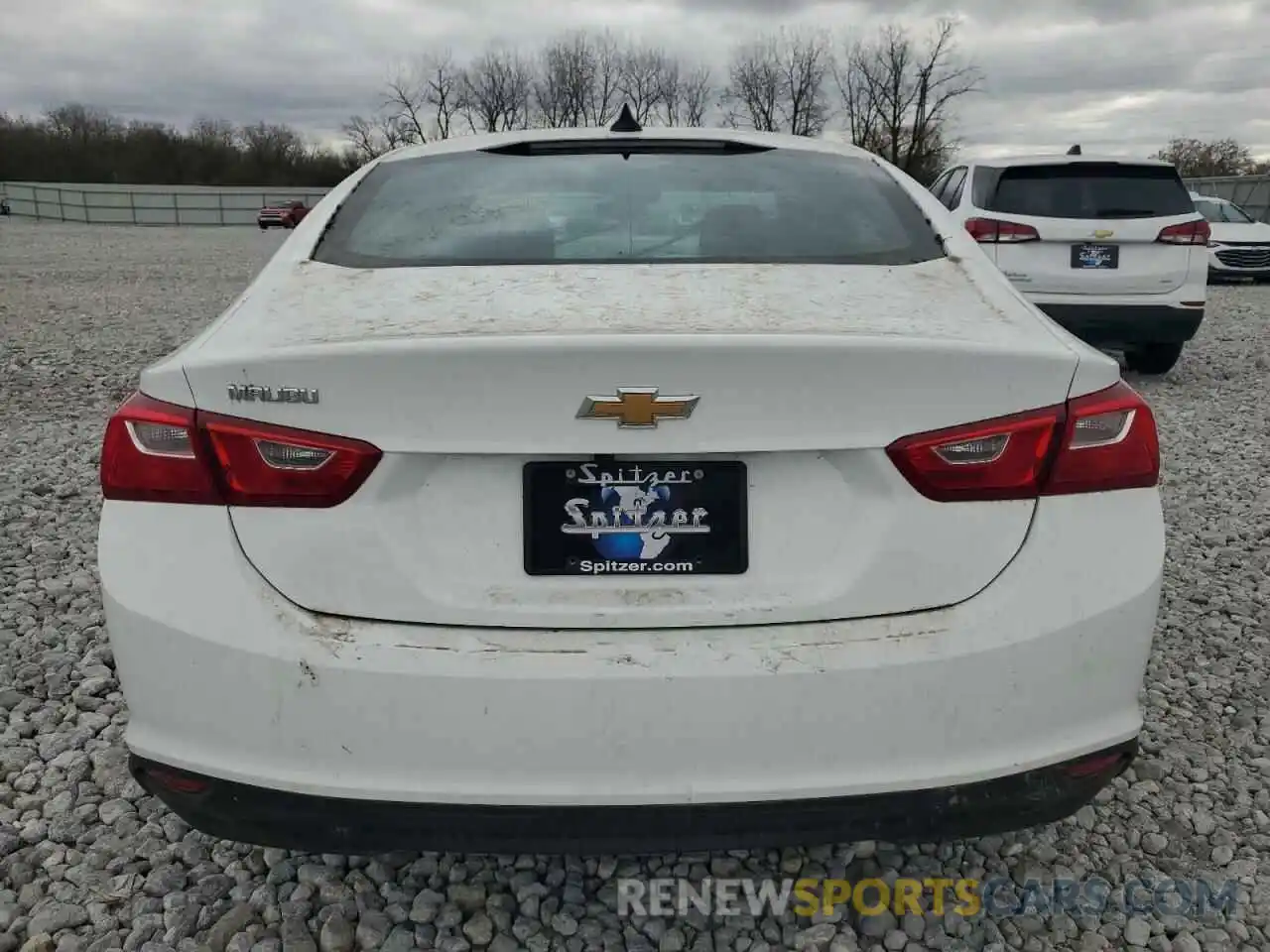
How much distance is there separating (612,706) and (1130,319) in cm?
693

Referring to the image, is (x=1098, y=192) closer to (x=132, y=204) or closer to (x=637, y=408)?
(x=637, y=408)

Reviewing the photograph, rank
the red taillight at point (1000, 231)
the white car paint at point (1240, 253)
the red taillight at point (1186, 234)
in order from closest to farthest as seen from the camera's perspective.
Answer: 1. the red taillight at point (1186, 234)
2. the red taillight at point (1000, 231)
3. the white car paint at point (1240, 253)

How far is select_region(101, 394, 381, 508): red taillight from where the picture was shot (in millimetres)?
1577

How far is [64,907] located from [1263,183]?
103 feet

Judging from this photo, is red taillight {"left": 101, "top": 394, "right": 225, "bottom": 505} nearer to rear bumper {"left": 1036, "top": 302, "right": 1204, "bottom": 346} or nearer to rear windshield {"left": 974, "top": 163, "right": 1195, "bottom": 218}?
rear bumper {"left": 1036, "top": 302, "right": 1204, "bottom": 346}

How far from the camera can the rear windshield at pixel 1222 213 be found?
17141 mm

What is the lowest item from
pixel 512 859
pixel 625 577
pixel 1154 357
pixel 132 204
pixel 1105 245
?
pixel 512 859

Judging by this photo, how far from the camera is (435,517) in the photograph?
5.27ft

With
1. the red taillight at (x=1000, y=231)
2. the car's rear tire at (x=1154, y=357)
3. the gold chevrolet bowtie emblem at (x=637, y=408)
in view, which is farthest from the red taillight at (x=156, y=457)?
the car's rear tire at (x=1154, y=357)

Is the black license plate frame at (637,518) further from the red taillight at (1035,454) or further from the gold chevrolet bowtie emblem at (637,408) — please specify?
the red taillight at (1035,454)

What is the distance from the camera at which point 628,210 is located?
243 cm

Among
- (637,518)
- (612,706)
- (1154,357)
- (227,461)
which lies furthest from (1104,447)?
(1154,357)

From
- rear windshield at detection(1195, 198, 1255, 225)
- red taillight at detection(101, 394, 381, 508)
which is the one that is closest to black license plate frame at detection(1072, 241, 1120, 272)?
red taillight at detection(101, 394, 381, 508)

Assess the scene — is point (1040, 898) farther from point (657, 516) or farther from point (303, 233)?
point (303, 233)
